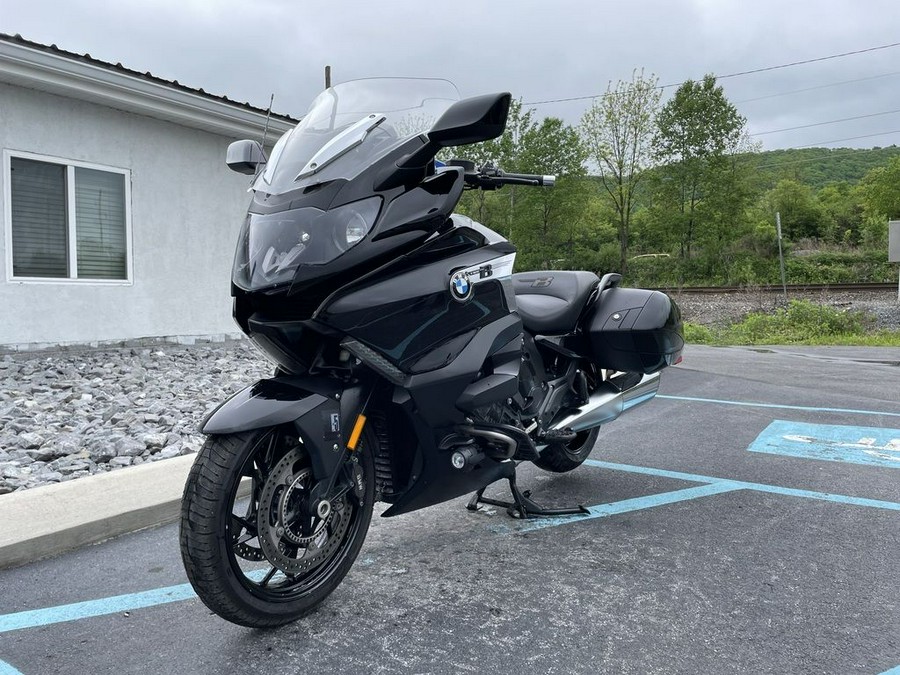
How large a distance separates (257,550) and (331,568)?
0.97 feet

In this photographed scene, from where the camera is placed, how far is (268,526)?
241 cm

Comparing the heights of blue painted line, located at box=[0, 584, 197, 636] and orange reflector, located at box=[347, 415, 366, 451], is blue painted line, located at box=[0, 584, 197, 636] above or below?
below

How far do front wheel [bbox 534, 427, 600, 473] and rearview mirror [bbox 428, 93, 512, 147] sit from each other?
2104 mm

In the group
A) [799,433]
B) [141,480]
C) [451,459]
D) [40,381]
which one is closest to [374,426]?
[451,459]

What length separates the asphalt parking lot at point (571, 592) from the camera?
7.82 ft

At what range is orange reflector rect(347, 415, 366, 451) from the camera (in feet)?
8.31

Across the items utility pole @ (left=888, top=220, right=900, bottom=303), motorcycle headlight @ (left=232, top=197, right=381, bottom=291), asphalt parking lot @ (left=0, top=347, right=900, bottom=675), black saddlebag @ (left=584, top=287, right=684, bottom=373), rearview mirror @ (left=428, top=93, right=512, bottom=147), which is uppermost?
utility pole @ (left=888, top=220, right=900, bottom=303)

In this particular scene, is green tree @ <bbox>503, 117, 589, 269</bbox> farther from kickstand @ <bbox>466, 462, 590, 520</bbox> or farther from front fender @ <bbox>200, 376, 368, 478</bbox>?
front fender @ <bbox>200, 376, 368, 478</bbox>

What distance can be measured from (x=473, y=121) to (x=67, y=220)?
24.0 feet

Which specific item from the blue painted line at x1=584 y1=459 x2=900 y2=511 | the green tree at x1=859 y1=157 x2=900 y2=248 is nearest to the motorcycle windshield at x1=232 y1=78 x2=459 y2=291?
the blue painted line at x1=584 y1=459 x2=900 y2=511

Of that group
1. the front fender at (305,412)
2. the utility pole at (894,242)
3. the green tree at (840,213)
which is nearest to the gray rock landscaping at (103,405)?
the front fender at (305,412)

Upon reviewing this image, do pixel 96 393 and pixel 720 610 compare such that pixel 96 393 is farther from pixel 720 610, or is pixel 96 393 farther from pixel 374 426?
pixel 720 610

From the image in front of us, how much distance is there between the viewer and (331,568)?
267 cm

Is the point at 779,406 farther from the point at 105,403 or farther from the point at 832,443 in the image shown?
the point at 105,403
